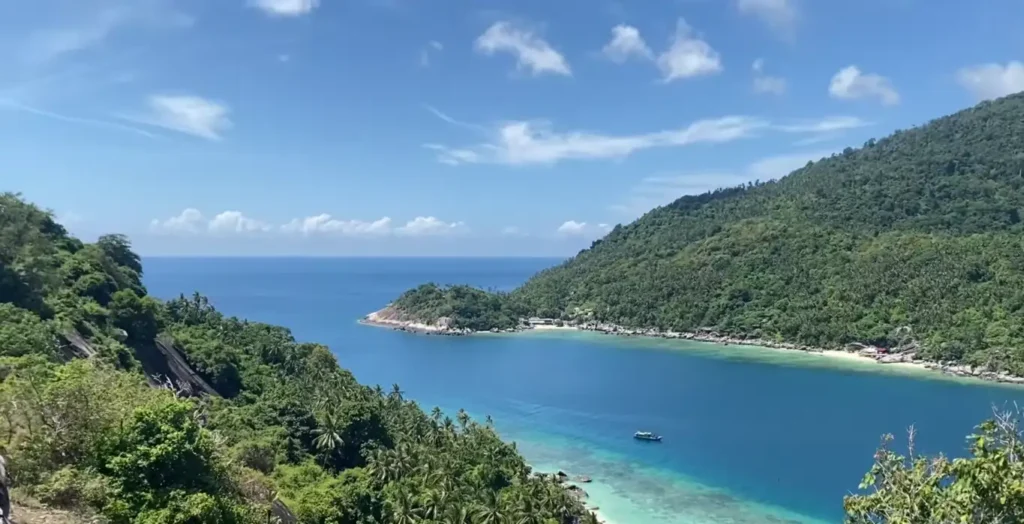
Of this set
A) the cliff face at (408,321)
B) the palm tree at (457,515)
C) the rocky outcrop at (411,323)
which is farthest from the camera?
the cliff face at (408,321)

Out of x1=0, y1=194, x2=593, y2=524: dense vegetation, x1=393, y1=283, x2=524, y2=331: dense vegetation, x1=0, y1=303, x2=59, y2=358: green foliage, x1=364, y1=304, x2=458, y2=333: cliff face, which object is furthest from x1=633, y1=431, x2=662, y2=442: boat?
x1=393, y1=283, x2=524, y2=331: dense vegetation

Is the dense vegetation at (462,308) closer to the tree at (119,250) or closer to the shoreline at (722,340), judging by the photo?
the shoreline at (722,340)

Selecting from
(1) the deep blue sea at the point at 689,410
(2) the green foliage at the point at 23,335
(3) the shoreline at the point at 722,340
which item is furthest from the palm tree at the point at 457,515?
(3) the shoreline at the point at 722,340

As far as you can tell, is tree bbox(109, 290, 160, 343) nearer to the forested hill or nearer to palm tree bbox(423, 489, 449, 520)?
palm tree bbox(423, 489, 449, 520)

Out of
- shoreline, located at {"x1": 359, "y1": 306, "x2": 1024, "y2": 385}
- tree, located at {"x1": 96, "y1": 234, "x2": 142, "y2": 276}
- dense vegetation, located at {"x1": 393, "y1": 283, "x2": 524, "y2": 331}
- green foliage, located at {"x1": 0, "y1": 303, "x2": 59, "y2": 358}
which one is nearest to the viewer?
green foliage, located at {"x1": 0, "y1": 303, "x2": 59, "y2": 358}

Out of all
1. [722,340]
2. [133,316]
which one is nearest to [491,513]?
[133,316]

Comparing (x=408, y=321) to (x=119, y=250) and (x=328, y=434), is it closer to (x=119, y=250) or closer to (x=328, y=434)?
(x=119, y=250)
